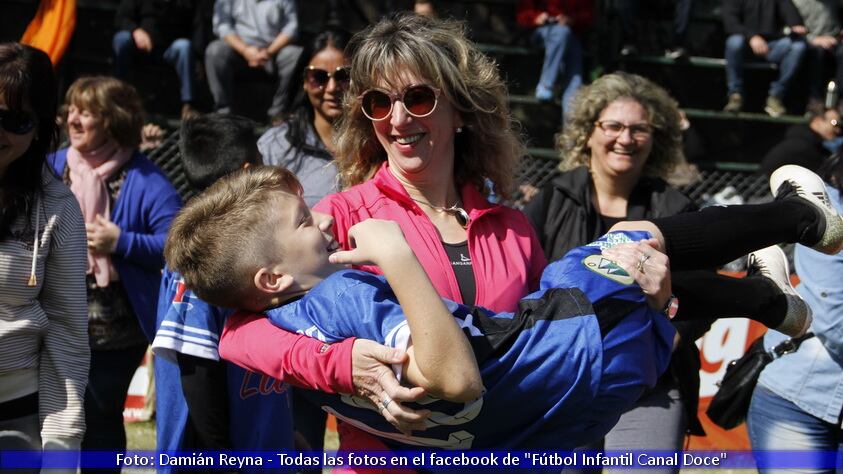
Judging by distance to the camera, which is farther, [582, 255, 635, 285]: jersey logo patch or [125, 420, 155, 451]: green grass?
[125, 420, 155, 451]: green grass

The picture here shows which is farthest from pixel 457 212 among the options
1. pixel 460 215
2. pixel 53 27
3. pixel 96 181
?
pixel 53 27

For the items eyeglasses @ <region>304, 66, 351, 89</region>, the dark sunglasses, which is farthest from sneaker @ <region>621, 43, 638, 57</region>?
the dark sunglasses

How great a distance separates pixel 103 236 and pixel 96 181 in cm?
37

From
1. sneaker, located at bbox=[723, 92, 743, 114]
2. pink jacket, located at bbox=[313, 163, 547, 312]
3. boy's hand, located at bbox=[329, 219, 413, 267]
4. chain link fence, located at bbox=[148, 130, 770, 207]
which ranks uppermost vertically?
boy's hand, located at bbox=[329, 219, 413, 267]

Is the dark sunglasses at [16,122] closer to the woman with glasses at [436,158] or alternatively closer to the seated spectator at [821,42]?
the woman with glasses at [436,158]

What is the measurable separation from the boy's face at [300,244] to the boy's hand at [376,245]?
247 millimetres

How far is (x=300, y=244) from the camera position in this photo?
108 inches

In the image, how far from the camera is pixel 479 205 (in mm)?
3172

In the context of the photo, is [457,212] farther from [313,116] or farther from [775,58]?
[775,58]

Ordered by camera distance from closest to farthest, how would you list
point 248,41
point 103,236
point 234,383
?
point 234,383
point 103,236
point 248,41

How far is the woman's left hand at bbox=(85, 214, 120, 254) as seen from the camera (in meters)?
4.79

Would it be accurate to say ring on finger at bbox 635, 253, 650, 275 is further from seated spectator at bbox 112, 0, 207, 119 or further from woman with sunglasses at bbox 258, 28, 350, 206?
seated spectator at bbox 112, 0, 207, 119

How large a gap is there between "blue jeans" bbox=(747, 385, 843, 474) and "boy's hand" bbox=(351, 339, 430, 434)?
2.55 metres

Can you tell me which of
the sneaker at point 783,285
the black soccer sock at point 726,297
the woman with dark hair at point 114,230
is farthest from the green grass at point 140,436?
the black soccer sock at point 726,297
